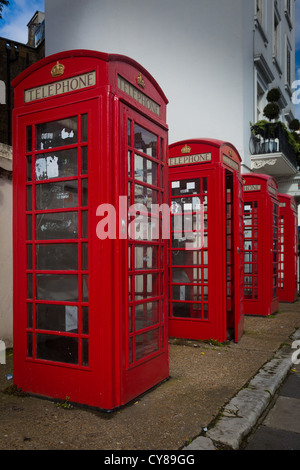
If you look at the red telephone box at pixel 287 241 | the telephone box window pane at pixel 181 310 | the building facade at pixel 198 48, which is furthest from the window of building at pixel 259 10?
the telephone box window pane at pixel 181 310

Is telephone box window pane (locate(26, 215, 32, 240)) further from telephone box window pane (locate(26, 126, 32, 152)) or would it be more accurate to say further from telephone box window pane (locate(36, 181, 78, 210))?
telephone box window pane (locate(26, 126, 32, 152))

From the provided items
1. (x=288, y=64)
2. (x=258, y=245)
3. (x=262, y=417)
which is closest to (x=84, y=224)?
(x=262, y=417)

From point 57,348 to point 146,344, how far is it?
884 millimetres

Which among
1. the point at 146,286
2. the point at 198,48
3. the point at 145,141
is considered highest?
the point at 198,48

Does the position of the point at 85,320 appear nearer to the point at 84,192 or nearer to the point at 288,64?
the point at 84,192

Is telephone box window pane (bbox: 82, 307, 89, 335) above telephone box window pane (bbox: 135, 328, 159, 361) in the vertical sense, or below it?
above

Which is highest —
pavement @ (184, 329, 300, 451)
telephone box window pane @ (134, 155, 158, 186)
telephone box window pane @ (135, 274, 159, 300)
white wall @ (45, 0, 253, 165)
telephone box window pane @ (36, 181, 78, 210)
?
white wall @ (45, 0, 253, 165)

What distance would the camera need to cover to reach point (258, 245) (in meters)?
9.07

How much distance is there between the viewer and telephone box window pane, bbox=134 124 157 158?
411cm

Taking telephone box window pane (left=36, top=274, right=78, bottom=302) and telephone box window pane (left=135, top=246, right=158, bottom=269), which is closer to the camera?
telephone box window pane (left=36, top=274, right=78, bottom=302)

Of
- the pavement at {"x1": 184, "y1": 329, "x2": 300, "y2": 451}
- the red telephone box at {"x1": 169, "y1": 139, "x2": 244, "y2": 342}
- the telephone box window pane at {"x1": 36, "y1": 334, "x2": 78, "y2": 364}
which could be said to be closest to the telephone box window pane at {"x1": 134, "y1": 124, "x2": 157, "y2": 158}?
the telephone box window pane at {"x1": 36, "y1": 334, "x2": 78, "y2": 364}

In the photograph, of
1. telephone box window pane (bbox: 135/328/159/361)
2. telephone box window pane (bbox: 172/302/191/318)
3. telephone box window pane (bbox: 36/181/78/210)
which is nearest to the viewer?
telephone box window pane (bbox: 36/181/78/210)

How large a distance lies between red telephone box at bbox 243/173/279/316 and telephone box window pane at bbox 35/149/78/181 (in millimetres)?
6022

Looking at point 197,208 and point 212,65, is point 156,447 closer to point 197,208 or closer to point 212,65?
point 197,208
